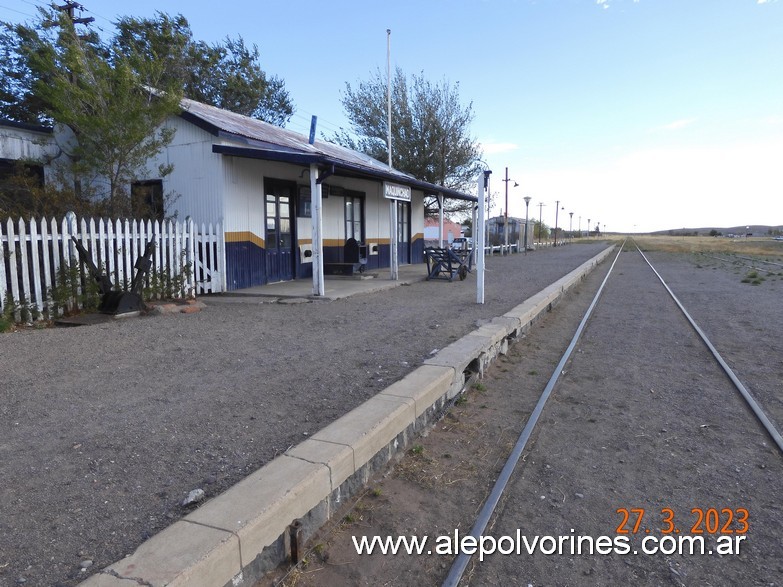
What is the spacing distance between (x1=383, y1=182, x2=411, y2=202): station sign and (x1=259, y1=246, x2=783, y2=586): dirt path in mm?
7480

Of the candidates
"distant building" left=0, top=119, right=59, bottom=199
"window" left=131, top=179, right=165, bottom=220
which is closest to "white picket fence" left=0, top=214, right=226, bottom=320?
"window" left=131, top=179, right=165, bottom=220

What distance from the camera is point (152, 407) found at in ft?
14.7

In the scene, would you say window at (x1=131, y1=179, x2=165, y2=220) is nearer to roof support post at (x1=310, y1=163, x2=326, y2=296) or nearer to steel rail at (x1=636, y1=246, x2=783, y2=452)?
roof support post at (x1=310, y1=163, x2=326, y2=296)

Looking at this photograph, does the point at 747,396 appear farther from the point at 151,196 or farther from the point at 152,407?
the point at 151,196

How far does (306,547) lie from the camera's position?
2914 millimetres

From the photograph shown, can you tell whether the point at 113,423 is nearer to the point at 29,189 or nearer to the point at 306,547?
the point at 306,547

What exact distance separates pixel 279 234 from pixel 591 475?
11424mm

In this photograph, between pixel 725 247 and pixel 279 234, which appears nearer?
pixel 279 234

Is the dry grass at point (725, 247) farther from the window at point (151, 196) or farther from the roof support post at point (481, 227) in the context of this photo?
the window at point (151, 196)

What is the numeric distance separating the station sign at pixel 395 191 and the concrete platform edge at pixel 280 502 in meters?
9.32

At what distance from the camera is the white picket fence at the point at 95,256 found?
7.80 metres

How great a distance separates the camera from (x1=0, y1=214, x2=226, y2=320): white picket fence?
7.80m

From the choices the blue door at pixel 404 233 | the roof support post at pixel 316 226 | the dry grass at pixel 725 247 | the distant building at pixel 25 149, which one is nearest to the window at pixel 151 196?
the distant building at pixel 25 149

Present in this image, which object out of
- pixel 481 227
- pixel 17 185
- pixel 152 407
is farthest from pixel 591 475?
pixel 17 185
